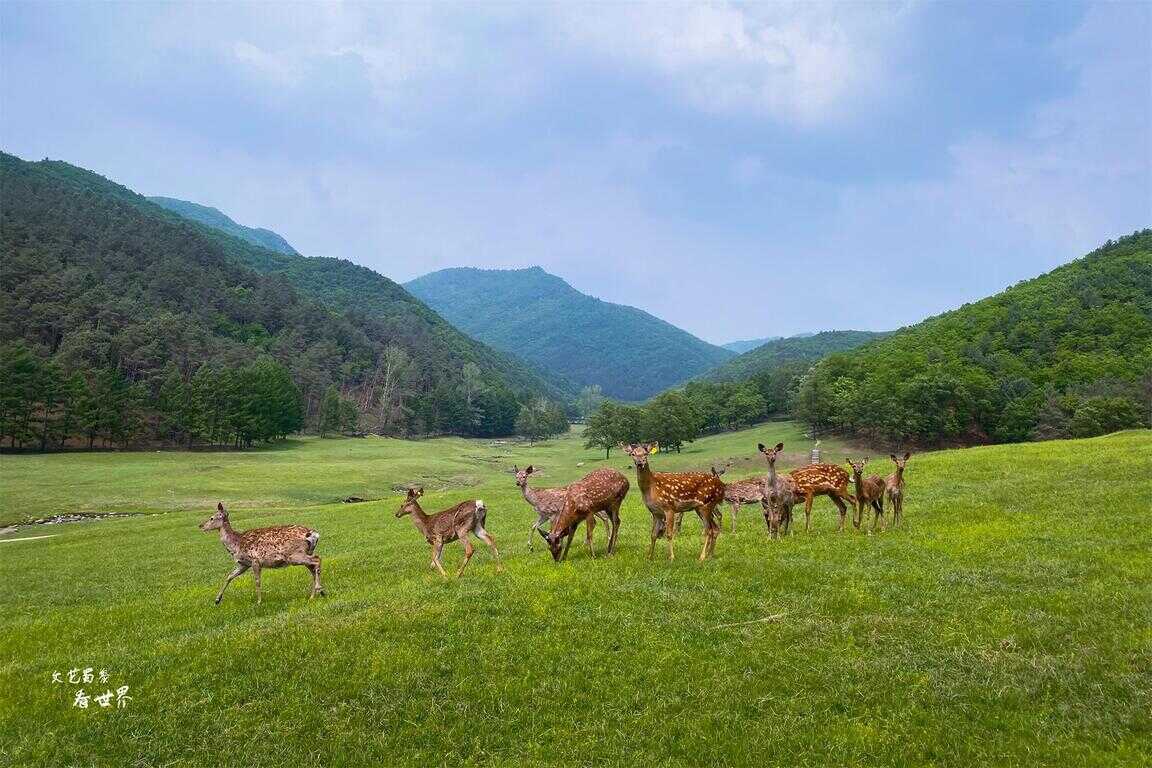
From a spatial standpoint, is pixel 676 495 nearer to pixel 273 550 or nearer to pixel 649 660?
pixel 649 660

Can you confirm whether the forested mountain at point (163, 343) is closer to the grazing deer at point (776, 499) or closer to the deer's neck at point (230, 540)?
the deer's neck at point (230, 540)

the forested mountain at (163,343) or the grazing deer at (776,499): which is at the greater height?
the forested mountain at (163,343)

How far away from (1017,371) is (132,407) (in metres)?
140

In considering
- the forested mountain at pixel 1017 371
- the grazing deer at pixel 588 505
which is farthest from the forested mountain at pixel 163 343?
the forested mountain at pixel 1017 371

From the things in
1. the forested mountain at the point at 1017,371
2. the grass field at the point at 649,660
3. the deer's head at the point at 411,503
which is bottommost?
the grass field at the point at 649,660

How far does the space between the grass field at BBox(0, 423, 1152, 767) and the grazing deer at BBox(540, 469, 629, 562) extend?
35.0 inches

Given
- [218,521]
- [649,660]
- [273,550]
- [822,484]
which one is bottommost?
[649,660]

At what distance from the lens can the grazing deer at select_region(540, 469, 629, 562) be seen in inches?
656

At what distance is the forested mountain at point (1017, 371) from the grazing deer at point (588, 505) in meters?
88.1

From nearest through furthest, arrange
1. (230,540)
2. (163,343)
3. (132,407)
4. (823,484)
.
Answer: (230,540) < (823,484) < (132,407) < (163,343)

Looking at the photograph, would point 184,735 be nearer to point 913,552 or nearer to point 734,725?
point 734,725

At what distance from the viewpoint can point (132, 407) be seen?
3556 inches

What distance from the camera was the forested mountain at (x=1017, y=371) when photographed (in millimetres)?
91438

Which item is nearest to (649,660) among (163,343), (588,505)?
(588,505)
